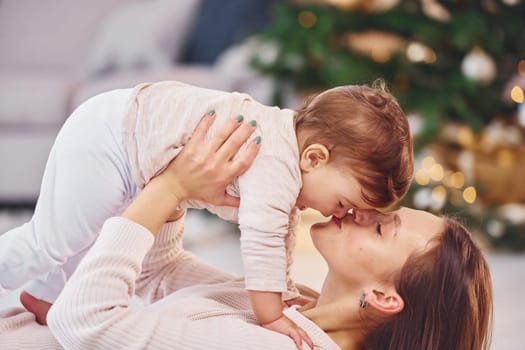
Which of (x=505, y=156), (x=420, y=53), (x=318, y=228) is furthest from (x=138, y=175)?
(x=505, y=156)

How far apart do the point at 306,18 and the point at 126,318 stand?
2616 millimetres

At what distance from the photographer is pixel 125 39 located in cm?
394

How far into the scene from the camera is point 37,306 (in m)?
1.52

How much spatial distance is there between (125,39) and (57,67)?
60 cm

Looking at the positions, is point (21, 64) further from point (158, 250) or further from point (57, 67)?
point (158, 250)

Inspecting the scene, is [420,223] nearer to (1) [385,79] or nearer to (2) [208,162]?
(2) [208,162]

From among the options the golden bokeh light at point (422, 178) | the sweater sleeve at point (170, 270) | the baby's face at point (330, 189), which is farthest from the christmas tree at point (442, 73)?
the baby's face at point (330, 189)

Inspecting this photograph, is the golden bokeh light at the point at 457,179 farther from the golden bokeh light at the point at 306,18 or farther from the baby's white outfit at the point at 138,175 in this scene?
the baby's white outfit at the point at 138,175

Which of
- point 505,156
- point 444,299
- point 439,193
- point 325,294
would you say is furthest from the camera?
point 505,156

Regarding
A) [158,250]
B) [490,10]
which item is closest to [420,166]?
[490,10]

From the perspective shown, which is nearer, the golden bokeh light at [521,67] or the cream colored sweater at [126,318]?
the cream colored sweater at [126,318]

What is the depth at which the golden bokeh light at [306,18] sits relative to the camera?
11.6 feet

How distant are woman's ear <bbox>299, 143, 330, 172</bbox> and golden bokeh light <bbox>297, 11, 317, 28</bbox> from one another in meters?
2.28

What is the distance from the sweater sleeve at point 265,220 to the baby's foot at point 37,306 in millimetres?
451
